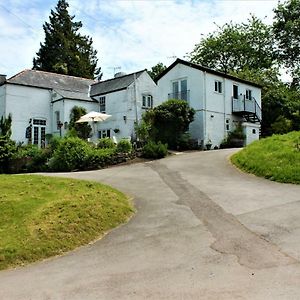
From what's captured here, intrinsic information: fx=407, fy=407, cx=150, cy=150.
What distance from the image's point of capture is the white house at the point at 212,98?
32.2 m

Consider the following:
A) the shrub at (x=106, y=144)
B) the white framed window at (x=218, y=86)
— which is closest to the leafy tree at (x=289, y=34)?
the white framed window at (x=218, y=86)

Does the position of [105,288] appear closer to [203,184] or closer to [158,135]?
[203,184]

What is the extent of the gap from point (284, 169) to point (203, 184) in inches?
128

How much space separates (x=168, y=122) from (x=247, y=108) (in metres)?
10.3

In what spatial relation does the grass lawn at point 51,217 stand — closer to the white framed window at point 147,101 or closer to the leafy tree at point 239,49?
the white framed window at point 147,101

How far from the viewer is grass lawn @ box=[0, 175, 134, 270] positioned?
27.8 feet

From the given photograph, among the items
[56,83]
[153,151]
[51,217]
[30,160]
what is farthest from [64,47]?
[51,217]

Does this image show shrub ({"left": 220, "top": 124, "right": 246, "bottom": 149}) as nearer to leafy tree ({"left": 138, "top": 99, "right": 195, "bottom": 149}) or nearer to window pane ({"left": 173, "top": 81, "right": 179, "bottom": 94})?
leafy tree ({"left": 138, "top": 99, "right": 195, "bottom": 149})

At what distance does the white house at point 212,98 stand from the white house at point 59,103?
2617mm

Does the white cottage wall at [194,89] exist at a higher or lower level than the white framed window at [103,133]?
higher

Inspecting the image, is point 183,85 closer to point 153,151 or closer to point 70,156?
point 153,151

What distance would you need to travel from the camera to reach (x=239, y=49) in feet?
181

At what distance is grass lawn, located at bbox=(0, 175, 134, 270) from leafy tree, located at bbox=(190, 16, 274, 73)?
45.9m

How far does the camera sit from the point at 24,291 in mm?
6215
